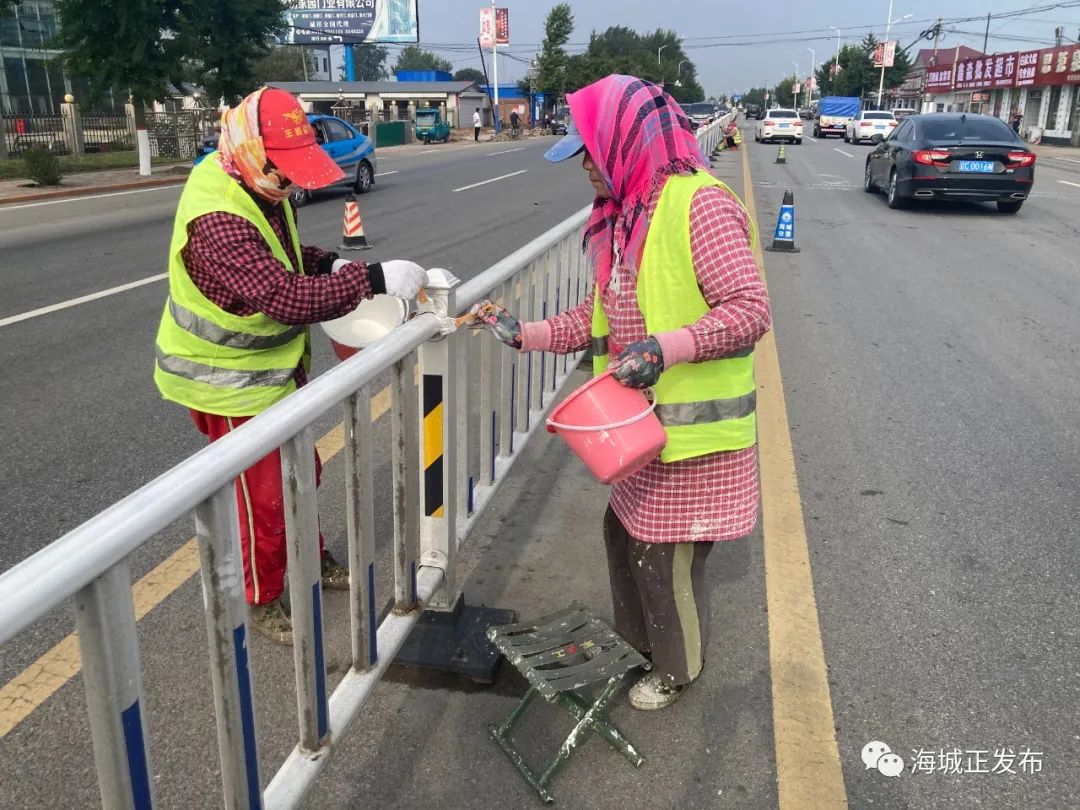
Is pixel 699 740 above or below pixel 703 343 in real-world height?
below

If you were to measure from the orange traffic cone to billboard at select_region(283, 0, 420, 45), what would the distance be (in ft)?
142

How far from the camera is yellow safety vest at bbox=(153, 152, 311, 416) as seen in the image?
2.48 meters

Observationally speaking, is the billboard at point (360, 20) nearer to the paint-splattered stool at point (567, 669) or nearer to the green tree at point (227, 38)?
the green tree at point (227, 38)

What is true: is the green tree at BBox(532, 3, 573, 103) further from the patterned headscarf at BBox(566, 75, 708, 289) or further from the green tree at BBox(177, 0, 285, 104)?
the patterned headscarf at BBox(566, 75, 708, 289)

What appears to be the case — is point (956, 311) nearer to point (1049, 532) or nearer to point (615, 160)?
point (1049, 532)

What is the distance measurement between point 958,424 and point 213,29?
22.9 metres

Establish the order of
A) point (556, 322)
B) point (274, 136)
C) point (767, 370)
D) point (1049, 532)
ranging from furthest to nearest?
point (767, 370)
point (1049, 532)
point (556, 322)
point (274, 136)

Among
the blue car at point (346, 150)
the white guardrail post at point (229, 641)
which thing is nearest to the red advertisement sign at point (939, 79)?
the blue car at point (346, 150)

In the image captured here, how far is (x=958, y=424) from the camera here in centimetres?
496

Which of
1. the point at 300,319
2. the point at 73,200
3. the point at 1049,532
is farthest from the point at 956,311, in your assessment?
the point at 73,200

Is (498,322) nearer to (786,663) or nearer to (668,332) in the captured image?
(668,332)

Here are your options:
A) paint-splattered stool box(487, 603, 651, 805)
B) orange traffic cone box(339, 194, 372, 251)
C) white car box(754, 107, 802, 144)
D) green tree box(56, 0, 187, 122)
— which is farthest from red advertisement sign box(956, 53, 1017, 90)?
paint-splattered stool box(487, 603, 651, 805)

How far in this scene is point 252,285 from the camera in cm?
244

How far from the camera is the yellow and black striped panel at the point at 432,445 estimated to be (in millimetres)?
2549
